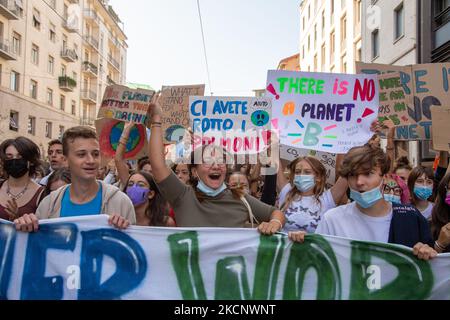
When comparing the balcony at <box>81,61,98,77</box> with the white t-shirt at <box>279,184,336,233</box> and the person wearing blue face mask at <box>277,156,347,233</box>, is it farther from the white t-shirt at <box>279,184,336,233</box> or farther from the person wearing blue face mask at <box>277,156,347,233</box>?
the white t-shirt at <box>279,184,336,233</box>

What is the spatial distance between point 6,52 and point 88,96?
14.6 metres

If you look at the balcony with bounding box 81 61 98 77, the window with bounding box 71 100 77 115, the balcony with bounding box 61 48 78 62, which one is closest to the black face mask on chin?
the balcony with bounding box 61 48 78 62

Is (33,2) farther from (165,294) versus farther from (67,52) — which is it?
(165,294)

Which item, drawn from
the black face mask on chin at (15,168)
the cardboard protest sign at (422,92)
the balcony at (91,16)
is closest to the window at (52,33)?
the balcony at (91,16)

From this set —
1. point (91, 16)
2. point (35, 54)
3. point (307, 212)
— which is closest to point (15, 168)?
point (307, 212)

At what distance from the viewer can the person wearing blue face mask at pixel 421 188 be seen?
15.4 ft

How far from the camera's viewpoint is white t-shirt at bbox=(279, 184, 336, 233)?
3.62 meters

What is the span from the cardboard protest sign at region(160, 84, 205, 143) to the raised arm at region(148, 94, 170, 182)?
298 centimetres

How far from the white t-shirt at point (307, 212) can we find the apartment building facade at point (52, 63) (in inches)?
947

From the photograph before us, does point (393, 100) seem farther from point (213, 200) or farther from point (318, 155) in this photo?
point (213, 200)

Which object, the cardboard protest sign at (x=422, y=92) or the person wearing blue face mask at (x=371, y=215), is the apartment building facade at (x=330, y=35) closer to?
the cardboard protest sign at (x=422, y=92)

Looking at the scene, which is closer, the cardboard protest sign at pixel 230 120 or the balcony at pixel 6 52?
the cardboard protest sign at pixel 230 120

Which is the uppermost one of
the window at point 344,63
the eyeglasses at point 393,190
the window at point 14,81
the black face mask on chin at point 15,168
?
the window at point 344,63

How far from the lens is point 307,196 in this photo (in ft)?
12.6
